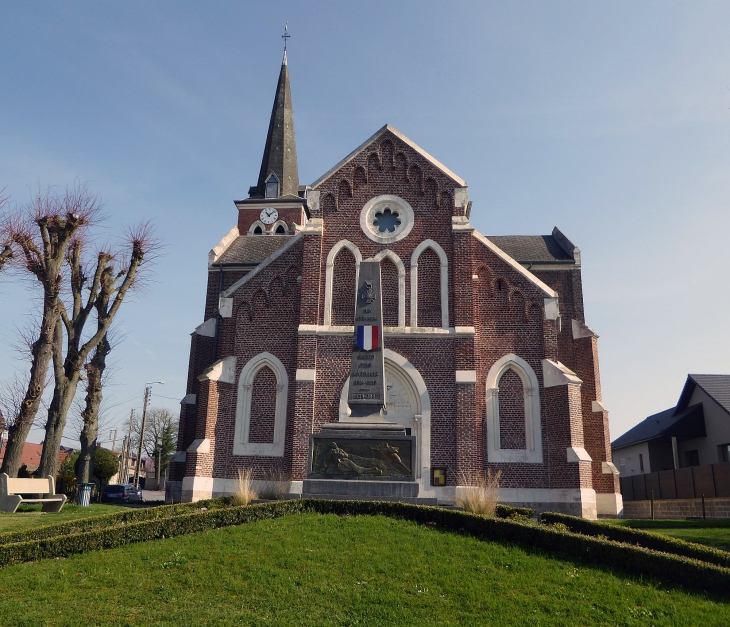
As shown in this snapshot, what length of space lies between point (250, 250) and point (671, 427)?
22.8 metres

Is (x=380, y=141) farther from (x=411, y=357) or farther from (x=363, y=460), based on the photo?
(x=363, y=460)

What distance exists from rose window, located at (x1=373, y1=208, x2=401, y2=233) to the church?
0.14ft

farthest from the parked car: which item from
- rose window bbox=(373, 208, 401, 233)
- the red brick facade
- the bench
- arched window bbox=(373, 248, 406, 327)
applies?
rose window bbox=(373, 208, 401, 233)

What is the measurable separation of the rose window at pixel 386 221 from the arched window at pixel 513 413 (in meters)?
6.13

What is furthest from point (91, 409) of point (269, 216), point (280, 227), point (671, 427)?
point (671, 427)

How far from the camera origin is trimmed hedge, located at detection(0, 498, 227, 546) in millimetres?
12016

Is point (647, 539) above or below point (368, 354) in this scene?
below

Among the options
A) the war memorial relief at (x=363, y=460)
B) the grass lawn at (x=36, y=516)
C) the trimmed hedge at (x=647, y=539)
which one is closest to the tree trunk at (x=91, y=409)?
the grass lawn at (x=36, y=516)

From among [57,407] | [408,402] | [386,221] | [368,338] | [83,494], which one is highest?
[386,221]

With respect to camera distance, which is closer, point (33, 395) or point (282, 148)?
point (33, 395)

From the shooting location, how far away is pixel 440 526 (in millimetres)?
12609

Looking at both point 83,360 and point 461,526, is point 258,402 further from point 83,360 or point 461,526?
point 461,526

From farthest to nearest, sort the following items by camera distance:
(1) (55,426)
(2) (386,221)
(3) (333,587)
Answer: (2) (386,221) < (1) (55,426) < (3) (333,587)

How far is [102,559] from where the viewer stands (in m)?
10.7
